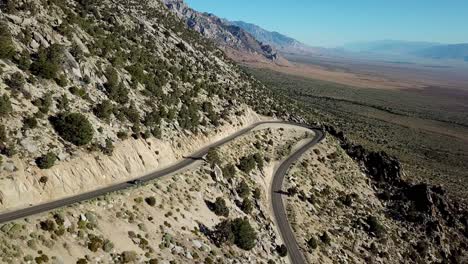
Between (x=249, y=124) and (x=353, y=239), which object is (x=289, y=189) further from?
(x=249, y=124)

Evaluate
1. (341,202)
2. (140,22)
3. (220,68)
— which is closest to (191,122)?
(341,202)

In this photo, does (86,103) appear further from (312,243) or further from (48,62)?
(312,243)

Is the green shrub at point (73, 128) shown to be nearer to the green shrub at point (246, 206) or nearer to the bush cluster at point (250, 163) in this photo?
the green shrub at point (246, 206)

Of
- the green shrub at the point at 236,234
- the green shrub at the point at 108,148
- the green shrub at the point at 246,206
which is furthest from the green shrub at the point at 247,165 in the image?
the green shrub at the point at 108,148

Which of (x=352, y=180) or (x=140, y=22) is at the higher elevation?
(x=140, y=22)

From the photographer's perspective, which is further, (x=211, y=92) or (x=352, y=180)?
(x=211, y=92)

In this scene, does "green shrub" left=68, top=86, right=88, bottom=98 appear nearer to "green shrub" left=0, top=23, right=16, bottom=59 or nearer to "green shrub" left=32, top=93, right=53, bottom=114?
"green shrub" left=32, top=93, right=53, bottom=114

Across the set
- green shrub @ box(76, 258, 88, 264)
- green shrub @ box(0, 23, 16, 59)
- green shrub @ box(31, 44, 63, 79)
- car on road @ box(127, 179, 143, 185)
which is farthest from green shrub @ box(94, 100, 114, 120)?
green shrub @ box(76, 258, 88, 264)
